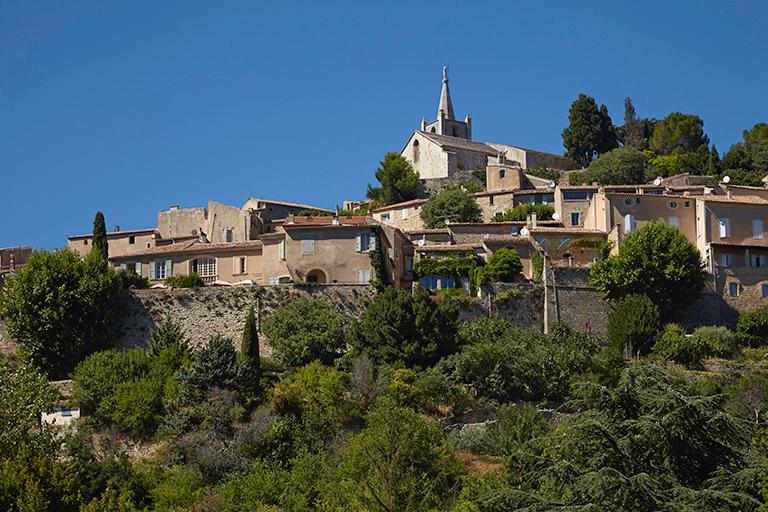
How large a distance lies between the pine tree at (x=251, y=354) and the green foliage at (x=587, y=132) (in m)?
48.1

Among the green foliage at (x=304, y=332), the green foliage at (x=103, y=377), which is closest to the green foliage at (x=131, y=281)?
the green foliage at (x=103, y=377)

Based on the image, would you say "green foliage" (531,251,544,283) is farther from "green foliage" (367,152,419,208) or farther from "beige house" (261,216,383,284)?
"green foliage" (367,152,419,208)

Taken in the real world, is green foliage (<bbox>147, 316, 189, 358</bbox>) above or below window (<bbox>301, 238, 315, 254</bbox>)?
below

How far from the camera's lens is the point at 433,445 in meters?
41.8

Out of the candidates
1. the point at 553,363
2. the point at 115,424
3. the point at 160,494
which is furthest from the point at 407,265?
the point at 160,494

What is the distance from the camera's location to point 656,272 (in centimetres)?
5609

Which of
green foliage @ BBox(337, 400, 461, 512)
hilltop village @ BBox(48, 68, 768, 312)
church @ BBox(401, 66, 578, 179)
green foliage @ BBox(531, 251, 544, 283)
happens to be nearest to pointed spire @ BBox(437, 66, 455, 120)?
church @ BBox(401, 66, 578, 179)

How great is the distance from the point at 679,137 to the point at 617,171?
17.8 meters

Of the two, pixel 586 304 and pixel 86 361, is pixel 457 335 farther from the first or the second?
pixel 86 361

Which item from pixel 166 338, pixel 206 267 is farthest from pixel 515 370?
pixel 206 267

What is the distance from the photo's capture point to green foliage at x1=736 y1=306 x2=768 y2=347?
5550 cm

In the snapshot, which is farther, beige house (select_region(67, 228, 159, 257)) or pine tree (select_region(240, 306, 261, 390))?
beige house (select_region(67, 228, 159, 257))

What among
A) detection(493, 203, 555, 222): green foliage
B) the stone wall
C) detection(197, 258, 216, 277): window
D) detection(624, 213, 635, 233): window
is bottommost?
the stone wall

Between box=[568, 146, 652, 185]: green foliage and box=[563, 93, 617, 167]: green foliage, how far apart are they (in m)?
10.9
